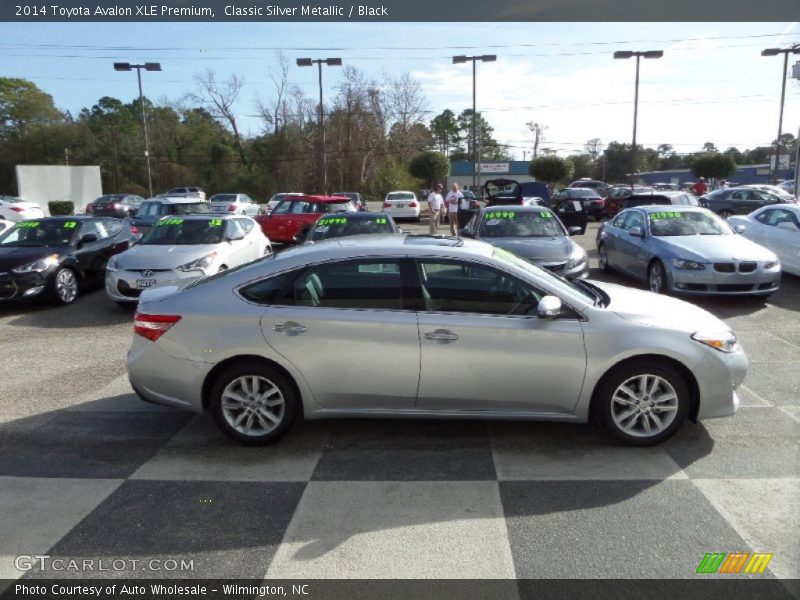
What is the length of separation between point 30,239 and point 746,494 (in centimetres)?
1140

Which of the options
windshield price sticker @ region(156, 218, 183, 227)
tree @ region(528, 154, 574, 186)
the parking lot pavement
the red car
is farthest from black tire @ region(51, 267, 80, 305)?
tree @ region(528, 154, 574, 186)

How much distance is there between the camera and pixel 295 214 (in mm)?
17031

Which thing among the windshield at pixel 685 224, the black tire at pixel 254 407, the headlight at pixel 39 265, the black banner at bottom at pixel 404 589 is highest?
Answer: the windshield at pixel 685 224

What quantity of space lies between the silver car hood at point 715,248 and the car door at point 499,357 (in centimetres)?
586

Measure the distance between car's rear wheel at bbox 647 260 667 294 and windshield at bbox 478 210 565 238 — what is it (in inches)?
61.9

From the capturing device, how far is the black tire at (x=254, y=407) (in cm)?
439

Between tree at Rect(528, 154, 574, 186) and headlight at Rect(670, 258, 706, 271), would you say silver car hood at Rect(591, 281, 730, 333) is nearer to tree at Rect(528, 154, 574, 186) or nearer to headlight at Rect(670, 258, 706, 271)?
headlight at Rect(670, 258, 706, 271)

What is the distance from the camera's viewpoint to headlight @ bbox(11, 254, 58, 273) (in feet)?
31.1

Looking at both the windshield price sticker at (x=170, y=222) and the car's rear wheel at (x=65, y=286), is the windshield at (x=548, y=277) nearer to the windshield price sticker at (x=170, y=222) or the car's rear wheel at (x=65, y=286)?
the windshield price sticker at (x=170, y=222)

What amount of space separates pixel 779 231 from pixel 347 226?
807cm

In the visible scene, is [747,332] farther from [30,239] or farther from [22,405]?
[30,239]

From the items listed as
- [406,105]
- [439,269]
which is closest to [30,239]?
[439,269]

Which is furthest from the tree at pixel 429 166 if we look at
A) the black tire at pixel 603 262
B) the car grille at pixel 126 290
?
the car grille at pixel 126 290

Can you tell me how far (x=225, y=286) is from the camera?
15.0ft
